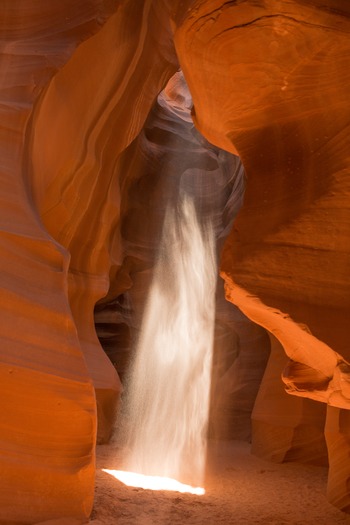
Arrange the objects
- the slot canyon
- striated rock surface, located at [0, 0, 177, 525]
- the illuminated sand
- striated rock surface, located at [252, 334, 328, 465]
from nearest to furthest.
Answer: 1. striated rock surface, located at [0, 0, 177, 525]
2. the slot canyon
3. striated rock surface, located at [252, 334, 328, 465]
4. the illuminated sand

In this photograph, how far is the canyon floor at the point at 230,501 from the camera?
428 centimetres

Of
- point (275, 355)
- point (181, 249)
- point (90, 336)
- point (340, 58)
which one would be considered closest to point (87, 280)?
point (90, 336)

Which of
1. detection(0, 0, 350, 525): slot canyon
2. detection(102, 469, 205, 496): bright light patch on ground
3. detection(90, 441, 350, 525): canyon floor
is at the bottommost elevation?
detection(102, 469, 205, 496): bright light patch on ground

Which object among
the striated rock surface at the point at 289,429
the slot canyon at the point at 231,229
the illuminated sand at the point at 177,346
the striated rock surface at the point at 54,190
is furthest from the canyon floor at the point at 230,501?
the illuminated sand at the point at 177,346

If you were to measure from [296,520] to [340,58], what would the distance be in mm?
Result: 3537

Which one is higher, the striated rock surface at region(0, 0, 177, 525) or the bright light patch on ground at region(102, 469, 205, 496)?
the striated rock surface at region(0, 0, 177, 525)

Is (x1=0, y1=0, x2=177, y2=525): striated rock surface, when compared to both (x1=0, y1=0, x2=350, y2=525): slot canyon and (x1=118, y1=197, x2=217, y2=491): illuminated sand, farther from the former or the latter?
(x1=118, y1=197, x2=217, y2=491): illuminated sand

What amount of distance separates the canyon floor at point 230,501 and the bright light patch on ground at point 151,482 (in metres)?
0.12

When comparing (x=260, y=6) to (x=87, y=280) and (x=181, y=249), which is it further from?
(x=181, y=249)

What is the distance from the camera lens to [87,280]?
7.50 metres

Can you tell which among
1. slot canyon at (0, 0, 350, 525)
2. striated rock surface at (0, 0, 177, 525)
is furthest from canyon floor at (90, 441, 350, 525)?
striated rock surface at (0, 0, 177, 525)

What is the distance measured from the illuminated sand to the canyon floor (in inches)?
103

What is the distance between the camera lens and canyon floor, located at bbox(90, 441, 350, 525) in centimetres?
428

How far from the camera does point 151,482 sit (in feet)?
18.8
